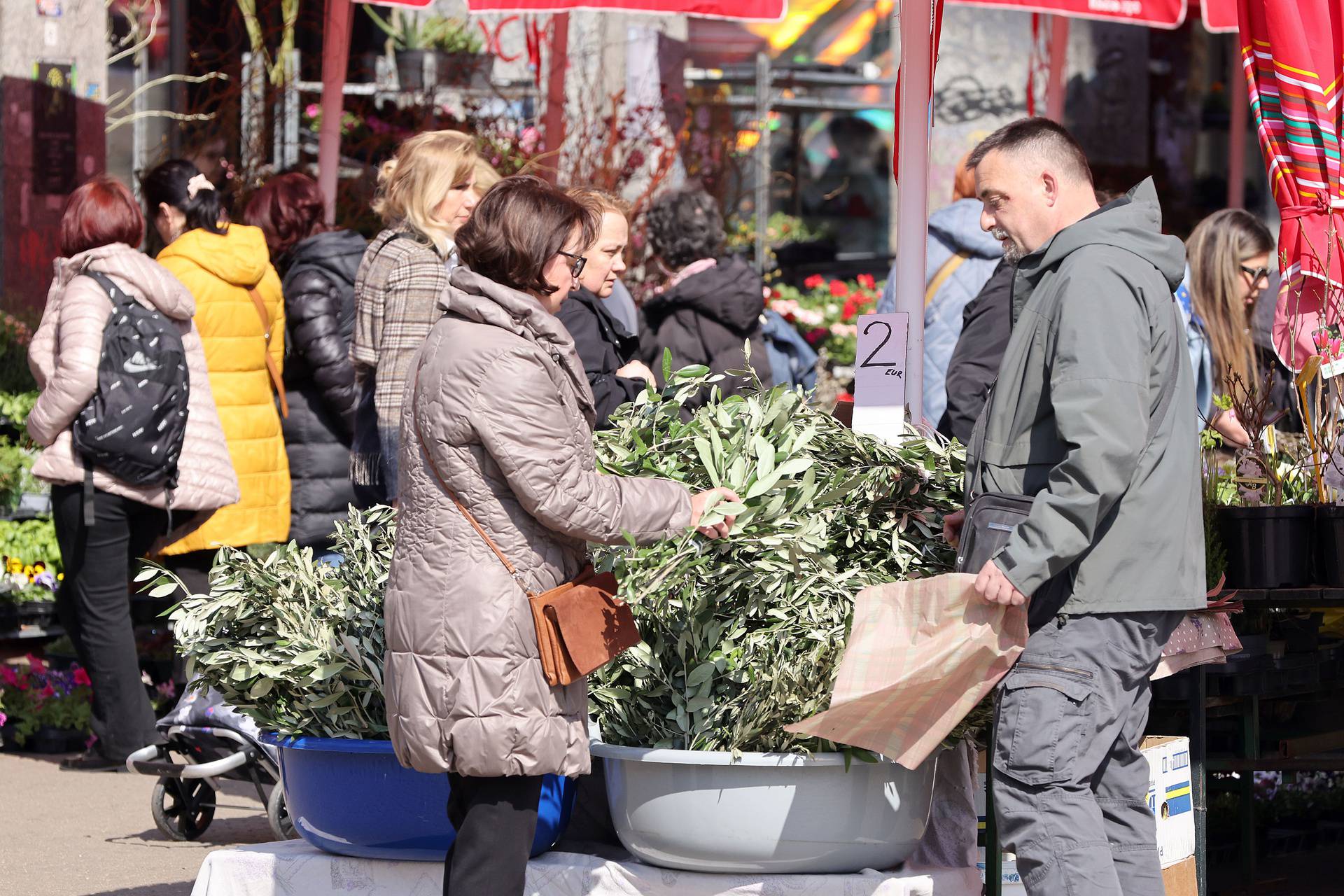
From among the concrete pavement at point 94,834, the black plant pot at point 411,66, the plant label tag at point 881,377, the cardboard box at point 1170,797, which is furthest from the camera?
the black plant pot at point 411,66

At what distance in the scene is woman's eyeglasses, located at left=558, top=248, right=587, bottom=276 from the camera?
10.0 ft

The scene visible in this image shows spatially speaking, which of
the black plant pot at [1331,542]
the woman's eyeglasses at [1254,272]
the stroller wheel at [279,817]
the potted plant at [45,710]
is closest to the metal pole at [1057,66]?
the woman's eyeglasses at [1254,272]

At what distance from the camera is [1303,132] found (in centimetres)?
417

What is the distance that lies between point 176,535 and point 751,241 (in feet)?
15.1

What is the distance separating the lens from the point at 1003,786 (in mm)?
2922

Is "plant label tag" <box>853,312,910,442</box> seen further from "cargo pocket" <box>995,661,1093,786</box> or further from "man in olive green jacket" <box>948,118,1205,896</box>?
"cargo pocket" <box>995,661,1093,786</box>

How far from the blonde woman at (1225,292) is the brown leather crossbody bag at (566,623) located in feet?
10.2

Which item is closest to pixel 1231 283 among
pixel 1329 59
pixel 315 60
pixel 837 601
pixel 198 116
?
pixel 1329 59

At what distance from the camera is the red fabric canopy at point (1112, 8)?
22.4 ft

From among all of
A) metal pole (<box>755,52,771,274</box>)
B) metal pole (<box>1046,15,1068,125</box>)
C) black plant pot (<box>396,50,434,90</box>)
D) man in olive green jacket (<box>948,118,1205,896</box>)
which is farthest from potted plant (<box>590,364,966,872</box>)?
black plant pot (<box>396,50,434,90</box>)

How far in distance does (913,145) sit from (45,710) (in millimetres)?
3760

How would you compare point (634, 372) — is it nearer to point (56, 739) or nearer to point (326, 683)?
point (326, 683)

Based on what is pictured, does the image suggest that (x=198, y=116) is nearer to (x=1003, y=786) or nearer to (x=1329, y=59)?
(x=1329, y=59)

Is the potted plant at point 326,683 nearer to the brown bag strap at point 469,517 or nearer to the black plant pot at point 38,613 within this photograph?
the brown bag strap at point 469,517
